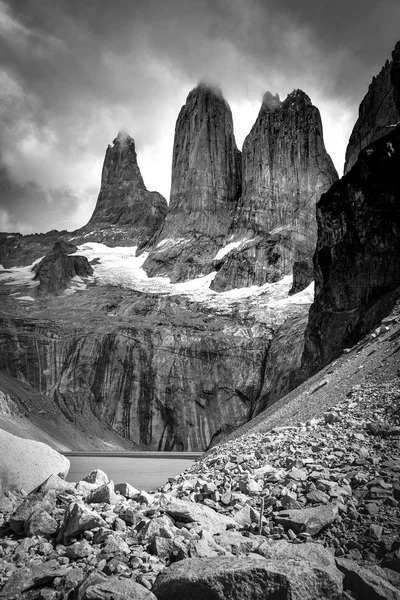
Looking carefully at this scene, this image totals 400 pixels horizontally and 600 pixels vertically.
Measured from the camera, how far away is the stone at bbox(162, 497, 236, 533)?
8664mm

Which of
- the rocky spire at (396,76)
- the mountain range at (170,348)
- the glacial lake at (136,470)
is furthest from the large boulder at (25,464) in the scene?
the rocky spire at (396,76)

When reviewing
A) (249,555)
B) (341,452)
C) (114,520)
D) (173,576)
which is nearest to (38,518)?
(114,520)

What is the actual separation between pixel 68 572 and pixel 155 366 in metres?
124

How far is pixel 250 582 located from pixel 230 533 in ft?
6.50

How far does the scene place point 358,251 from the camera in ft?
185

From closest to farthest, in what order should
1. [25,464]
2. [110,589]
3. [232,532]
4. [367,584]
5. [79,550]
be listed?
[110,589] < [367,584] < [79,550] < [232,532] < [25,464]

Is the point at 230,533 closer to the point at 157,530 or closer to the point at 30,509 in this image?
the point at 157,530

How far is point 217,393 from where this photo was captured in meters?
125

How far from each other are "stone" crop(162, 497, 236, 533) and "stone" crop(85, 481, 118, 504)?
134 cm

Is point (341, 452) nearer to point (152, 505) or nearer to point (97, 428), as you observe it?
point (152, 505)

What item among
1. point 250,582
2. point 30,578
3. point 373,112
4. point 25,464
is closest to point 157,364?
point 373,112

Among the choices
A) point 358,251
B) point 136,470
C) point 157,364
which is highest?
point 358,251

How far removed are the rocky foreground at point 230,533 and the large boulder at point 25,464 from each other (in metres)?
0.60

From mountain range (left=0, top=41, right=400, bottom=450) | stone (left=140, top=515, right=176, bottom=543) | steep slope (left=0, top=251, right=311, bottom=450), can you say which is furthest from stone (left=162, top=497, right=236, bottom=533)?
steep slope (left=0, top=251, right=311, bottom=450)
